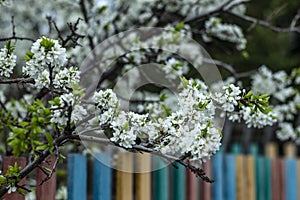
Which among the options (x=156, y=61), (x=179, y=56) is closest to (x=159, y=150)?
(x=156, y=61)

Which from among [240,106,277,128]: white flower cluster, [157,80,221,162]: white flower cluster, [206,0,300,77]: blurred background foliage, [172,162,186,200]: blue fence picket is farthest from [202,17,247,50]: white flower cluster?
[206,0,300,77]: blurred background foliage

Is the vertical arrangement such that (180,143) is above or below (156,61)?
below

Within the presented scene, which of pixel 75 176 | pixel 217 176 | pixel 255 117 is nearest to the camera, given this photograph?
pixel 255 117

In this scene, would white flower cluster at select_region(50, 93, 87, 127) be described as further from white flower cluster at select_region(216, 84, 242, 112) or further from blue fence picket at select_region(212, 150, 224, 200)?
blue fence picket at select_region(212, 150, 224, 200)

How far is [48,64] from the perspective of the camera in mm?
1403

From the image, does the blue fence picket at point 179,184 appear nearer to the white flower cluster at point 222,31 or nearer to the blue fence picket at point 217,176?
the blue fence picket at point 217,176

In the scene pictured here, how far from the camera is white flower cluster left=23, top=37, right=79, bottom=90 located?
1384mm

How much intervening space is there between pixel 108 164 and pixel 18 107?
554 mm

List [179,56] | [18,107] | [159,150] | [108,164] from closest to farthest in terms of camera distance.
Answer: [159,150] < [108,164] < [18,107] < [179,56]

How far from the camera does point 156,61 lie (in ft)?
8.02

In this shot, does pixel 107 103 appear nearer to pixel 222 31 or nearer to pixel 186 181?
pixel 186 181

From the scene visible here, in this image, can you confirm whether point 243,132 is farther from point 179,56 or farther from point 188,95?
point 188,95

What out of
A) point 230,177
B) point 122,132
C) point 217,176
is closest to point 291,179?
point 230,177

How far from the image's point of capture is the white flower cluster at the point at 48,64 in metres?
1.38
